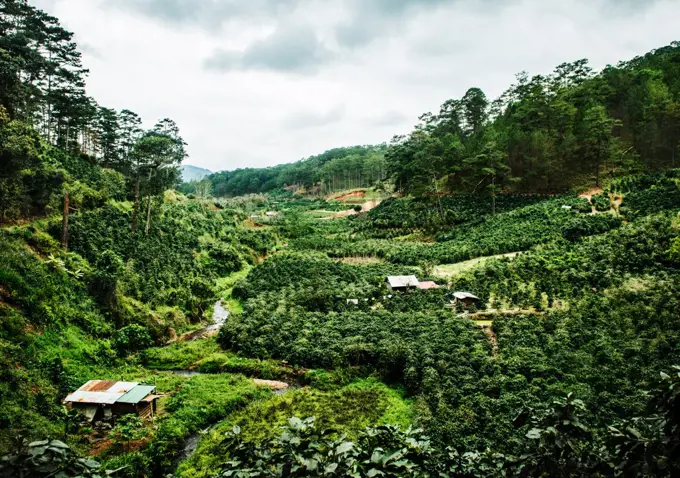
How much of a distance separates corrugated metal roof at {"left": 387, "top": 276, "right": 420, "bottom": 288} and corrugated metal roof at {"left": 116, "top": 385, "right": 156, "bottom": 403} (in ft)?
52.0

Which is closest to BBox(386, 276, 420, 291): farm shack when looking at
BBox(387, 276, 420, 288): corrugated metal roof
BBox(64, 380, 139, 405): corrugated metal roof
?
BBox(387, 276, 420, 288): corrugated metal roof

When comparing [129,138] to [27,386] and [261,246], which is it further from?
[27,386]

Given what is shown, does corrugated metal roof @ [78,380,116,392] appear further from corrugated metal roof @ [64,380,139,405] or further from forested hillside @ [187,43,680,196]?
forested hillside @ [187,43,680,196]

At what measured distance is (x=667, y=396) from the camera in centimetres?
273

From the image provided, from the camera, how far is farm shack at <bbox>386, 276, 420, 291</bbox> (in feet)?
86.9

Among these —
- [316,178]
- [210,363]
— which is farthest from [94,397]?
[316,178]

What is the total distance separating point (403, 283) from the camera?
87.4ft

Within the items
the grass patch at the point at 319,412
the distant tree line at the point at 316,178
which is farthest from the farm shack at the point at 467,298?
the distant tree line at the point at 316,178

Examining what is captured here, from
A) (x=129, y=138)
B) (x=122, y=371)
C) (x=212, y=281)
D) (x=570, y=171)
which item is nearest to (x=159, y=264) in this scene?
(x=212, y=281)

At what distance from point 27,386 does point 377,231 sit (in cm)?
3587

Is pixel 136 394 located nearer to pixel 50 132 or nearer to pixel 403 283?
pixel 403 283

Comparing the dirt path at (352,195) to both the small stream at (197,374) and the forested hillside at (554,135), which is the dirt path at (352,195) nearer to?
the forested hillside at (554,135)

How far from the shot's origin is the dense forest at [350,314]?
3506 millimetres

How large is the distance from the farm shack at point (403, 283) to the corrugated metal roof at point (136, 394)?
15806 millimetres
